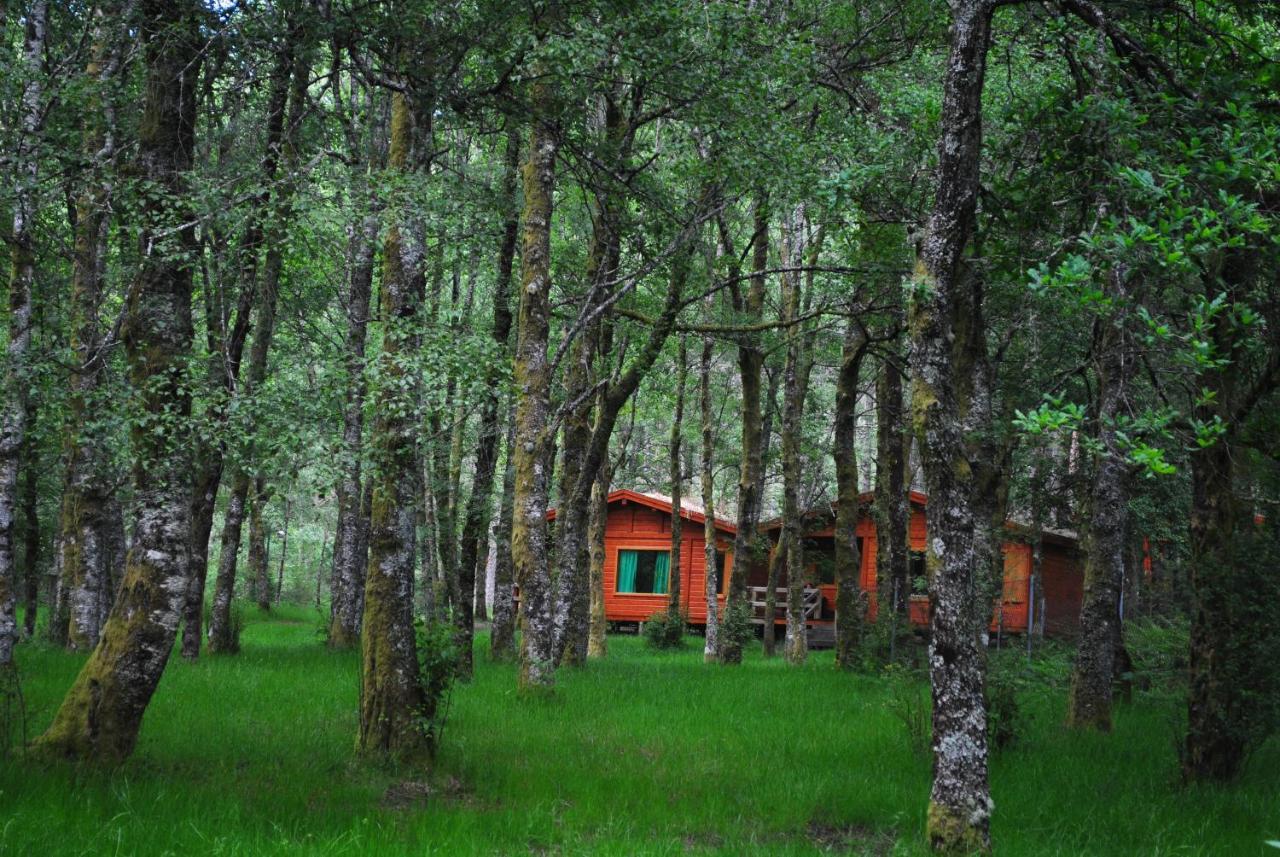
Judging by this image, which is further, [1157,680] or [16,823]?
[1157,680]

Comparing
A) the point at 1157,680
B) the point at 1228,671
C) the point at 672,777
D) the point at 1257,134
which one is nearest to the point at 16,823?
the point at 672,777

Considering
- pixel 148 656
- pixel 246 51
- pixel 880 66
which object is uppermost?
pixel 880 66

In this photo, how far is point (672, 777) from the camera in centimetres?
875

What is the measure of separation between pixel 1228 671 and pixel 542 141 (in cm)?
924

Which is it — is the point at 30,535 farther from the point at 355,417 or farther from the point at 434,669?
the point at 434,669

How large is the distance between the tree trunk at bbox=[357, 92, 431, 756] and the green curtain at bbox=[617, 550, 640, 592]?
28.5 meters

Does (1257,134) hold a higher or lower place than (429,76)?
lower

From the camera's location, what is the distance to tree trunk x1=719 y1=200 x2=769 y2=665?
1947 centimetres

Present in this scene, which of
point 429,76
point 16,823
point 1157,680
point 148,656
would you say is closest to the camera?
point 16,823

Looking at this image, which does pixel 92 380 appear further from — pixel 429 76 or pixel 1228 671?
pixel 1228 671

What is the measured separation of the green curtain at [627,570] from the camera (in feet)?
Answer: 123

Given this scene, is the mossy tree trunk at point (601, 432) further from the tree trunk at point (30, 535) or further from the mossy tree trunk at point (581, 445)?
the tree trunk at point (30, 535)

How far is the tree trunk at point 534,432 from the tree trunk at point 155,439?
4.74 metres

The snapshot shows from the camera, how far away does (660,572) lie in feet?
122
